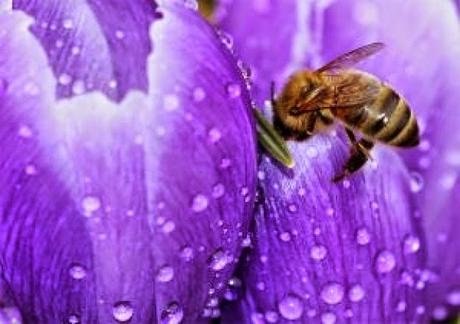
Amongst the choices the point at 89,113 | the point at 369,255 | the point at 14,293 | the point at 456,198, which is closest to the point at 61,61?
the point at 89,113

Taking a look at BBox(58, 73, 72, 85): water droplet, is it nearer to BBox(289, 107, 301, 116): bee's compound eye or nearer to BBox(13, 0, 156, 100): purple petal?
BBox(13, 0, 156, 100): purple petal

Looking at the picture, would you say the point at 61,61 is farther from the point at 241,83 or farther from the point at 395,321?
the point at 395,321

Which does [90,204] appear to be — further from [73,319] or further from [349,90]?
[349,90]

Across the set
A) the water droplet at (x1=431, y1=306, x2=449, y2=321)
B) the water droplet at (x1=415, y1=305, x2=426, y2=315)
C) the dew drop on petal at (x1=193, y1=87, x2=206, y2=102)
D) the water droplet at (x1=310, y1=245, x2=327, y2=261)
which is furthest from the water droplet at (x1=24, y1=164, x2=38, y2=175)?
the water droplet at (x1=431, y1=306, x2=449, y2=321)

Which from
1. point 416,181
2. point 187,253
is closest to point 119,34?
point 187,253

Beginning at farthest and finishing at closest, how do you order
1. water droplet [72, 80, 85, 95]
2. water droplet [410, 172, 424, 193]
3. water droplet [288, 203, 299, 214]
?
water droplet [410, 172, 424, 193] → water droplet [288, 203, 299, 214] → water droplet [72, 80, 85, 95]
